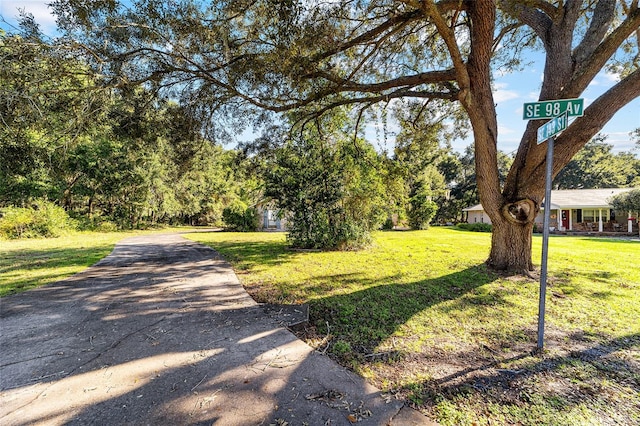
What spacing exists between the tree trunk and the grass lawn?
0.43 m

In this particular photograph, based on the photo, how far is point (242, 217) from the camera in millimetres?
22891

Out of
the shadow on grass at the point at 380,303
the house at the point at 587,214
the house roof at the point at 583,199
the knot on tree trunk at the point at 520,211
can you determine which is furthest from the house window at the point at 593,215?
the shadow on grass at the point at 380,303

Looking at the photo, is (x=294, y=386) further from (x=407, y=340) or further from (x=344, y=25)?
(x=344, y=25)

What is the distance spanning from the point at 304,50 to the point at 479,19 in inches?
117

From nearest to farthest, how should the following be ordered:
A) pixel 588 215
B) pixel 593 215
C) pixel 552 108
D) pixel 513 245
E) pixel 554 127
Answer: pixel 554 127 → pixel 552 108 → pixel 513 245 → pixel 593 215 → pixel 588 215

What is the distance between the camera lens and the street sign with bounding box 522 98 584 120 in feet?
8.96

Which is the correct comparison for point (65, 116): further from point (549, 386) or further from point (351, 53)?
point (549, 386)

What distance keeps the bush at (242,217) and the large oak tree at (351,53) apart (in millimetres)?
16343

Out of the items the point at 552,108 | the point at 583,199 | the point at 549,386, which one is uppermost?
the point at 583,199

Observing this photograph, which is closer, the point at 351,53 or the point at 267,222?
the point at 351,53

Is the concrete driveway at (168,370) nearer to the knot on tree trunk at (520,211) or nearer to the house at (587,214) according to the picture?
the knot on tree trunk at (520,211)

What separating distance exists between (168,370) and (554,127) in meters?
4.22

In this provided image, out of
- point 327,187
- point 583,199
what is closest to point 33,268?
point 327,187

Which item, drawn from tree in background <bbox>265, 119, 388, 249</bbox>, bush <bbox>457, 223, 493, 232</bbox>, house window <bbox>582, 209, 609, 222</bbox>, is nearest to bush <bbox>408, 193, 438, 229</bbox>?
bush <bbox>457, 223, 493, 232</bbox>
